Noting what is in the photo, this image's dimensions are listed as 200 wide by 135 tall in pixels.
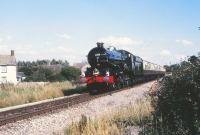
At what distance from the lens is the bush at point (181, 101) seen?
9289 mm

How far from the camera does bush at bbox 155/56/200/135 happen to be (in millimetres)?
9289

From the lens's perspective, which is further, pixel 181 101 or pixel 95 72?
pixel 95 72

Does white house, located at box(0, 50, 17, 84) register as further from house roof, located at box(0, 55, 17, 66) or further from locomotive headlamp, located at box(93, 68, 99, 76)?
locomotive headlamp, located at box(93, 68, 99, 76)

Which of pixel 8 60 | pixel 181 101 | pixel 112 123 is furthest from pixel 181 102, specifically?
pixel 8 60

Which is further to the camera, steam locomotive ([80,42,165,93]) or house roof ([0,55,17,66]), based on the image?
house roof ([0,55,17,66])

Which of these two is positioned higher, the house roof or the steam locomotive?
the house roof

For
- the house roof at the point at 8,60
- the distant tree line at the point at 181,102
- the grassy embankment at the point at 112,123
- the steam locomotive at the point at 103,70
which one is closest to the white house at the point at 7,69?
the house roof at the point at 8,60

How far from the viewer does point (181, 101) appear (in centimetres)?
955

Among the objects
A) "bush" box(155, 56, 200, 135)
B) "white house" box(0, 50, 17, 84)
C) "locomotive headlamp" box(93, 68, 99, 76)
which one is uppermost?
"white house" box(0, 50, 17, 84)

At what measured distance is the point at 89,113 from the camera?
16297 millimetres

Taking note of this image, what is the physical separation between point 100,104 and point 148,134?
9884 millimetres

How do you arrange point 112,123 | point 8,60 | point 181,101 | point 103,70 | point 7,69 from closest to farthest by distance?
1. point 181,101
2. point 112,123
3. point 103,70
4. point 7,69
5. point 8,60

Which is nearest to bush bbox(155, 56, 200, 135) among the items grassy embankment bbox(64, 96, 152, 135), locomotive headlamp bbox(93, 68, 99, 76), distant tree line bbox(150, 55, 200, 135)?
distant tree line bbox(150, 55, 200, 135)

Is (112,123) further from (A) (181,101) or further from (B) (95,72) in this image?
(B) (95,72)
